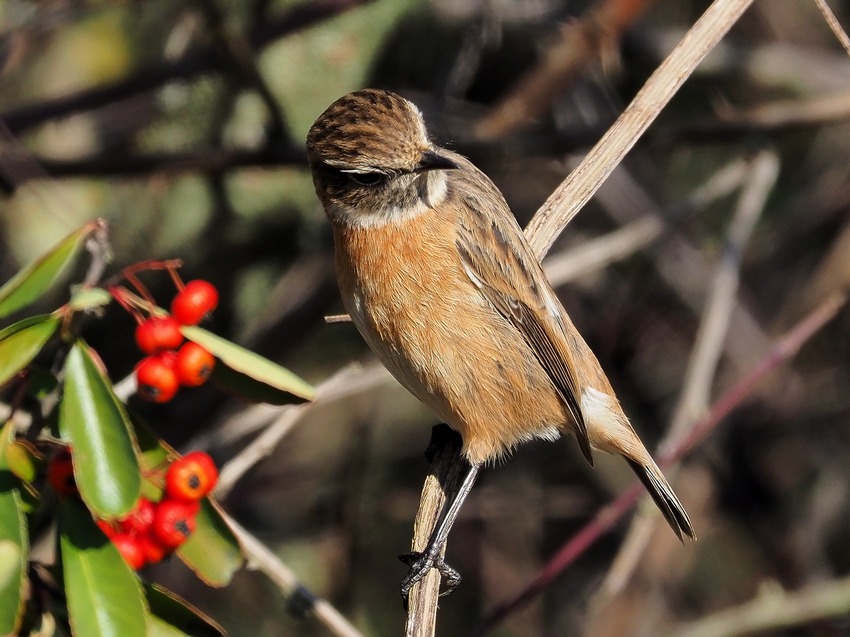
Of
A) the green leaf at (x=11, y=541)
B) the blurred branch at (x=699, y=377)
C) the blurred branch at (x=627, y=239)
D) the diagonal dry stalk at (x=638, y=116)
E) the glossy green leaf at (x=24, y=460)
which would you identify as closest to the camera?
the green leaf at (x=11, y=541)

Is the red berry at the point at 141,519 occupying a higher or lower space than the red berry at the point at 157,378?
lower

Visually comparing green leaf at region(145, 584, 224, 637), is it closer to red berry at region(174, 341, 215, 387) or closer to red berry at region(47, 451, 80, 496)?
red berry at region(47, 451, 80, 496)

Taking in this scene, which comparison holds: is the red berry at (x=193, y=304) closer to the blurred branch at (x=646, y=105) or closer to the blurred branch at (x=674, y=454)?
the blurred branch at (x=646, y=105)

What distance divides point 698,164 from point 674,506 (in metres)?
4.04

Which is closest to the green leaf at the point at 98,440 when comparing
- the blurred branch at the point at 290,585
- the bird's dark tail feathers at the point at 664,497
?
the blurred branch at the point at 290,585

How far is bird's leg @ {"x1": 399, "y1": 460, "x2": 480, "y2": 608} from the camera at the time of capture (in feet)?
13.5

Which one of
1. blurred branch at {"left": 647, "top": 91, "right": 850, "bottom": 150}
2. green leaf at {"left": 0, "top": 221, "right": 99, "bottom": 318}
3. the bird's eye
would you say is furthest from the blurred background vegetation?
green leaf at {"left": 0, "top": 221, "right": 99, "bottom": 318}

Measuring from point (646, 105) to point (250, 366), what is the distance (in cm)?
187

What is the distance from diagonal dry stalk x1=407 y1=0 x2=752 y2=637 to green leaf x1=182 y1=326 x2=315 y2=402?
791 millimetres

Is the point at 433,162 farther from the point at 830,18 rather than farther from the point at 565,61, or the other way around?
the point at 565,61

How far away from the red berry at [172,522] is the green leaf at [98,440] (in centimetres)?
36

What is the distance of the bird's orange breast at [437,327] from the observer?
14.0 feet

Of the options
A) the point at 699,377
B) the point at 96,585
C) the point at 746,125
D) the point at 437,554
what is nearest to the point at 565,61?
the point at 746,125

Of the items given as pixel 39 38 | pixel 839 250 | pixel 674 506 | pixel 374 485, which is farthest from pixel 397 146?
pixel 839 250
